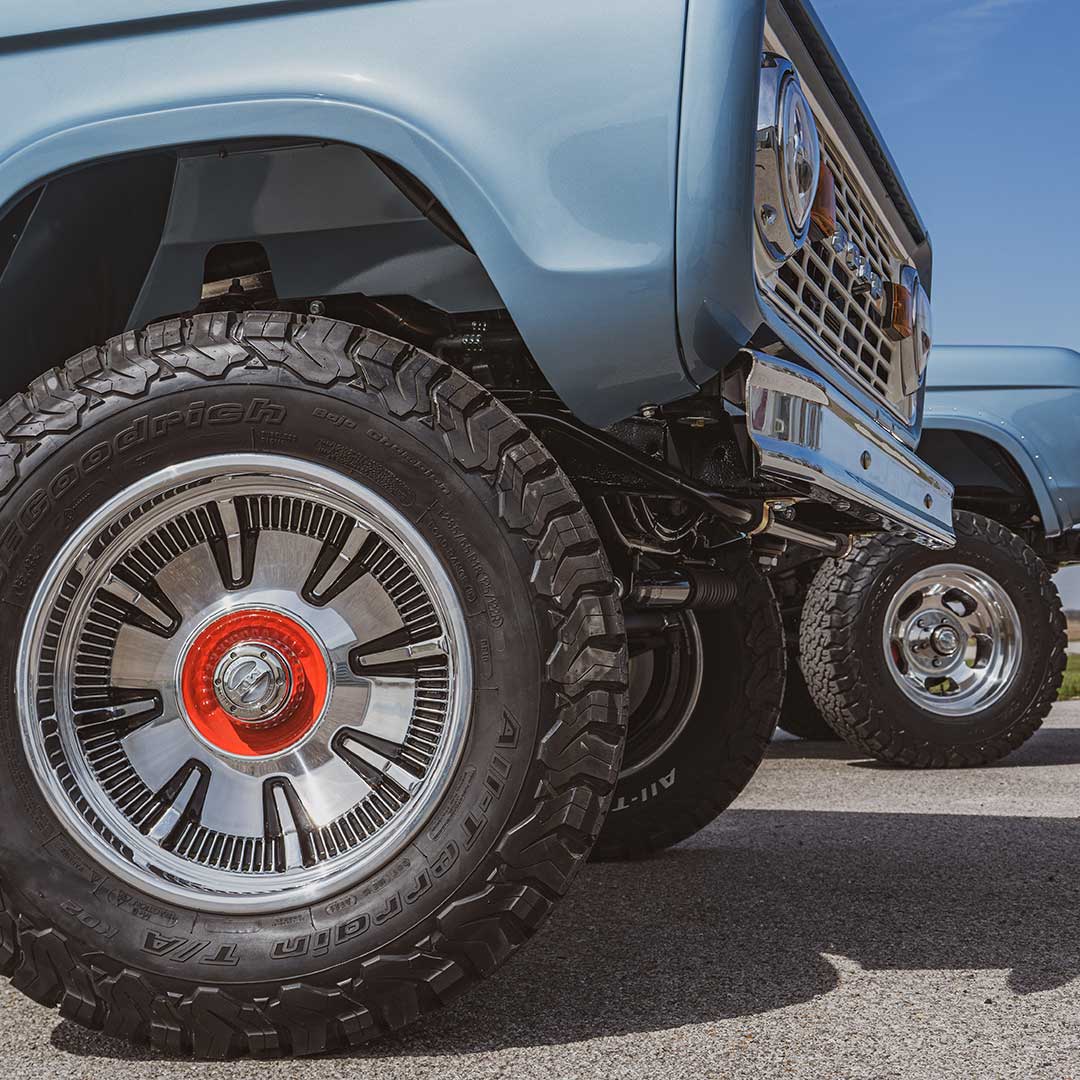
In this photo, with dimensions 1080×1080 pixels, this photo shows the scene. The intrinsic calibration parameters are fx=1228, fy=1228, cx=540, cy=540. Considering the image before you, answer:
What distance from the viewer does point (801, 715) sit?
20.3 feet

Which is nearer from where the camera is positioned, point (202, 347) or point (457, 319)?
point (202, 347)

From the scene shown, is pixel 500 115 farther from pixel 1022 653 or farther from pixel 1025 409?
pixel 1025 409

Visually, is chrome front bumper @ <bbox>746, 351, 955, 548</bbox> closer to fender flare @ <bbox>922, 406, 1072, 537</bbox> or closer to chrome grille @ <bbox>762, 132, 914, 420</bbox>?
chrome grille @ <bbox>762, 132, 914, 420</bbox>

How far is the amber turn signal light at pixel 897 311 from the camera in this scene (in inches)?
110

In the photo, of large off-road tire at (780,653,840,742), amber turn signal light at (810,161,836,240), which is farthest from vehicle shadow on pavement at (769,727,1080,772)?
amber turn signal light at (810,161,836,240)

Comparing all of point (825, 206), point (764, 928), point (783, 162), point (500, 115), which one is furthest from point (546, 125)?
point (764, 928)

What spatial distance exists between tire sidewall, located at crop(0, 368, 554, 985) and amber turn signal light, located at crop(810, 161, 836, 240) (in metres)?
0.91

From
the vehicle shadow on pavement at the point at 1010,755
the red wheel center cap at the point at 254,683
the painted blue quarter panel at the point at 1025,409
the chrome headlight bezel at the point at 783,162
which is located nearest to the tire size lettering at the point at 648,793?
the red wheel center cap at the point at 254,683

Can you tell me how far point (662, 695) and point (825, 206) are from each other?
1.27 metres

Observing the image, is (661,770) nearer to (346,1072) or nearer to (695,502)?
(695,502)

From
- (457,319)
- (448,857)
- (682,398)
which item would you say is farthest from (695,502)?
(448,857)

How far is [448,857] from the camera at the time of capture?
1.80 metres

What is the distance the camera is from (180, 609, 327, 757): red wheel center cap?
6.46 ft

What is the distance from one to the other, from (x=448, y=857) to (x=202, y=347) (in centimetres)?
89
